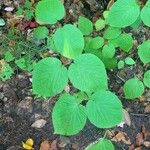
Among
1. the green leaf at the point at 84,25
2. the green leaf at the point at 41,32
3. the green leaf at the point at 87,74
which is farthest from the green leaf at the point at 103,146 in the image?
the green leaf at the point at 41,32

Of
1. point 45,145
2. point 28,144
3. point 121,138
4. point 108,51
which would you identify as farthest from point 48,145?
point 108,51

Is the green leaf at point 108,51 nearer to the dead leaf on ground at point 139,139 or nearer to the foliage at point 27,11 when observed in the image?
the dead leaf on ground at point 139,139

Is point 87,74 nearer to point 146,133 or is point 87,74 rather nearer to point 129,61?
point 129,61

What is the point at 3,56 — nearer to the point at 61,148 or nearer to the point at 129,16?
the point at 61,148

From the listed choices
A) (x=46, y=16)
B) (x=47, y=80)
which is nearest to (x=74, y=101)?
(x=47, y=80)

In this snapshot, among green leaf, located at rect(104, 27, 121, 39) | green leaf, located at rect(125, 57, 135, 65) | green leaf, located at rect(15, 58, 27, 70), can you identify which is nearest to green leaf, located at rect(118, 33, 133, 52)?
green leaf, located at rect(104, 27, 121, 39)

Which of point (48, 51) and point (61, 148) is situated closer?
point (61, 148)

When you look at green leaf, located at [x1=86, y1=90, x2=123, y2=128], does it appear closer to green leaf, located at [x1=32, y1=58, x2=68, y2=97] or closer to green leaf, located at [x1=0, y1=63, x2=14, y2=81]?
green leaf, located at [x1=32, y1=58, x2=68, y2=97]
